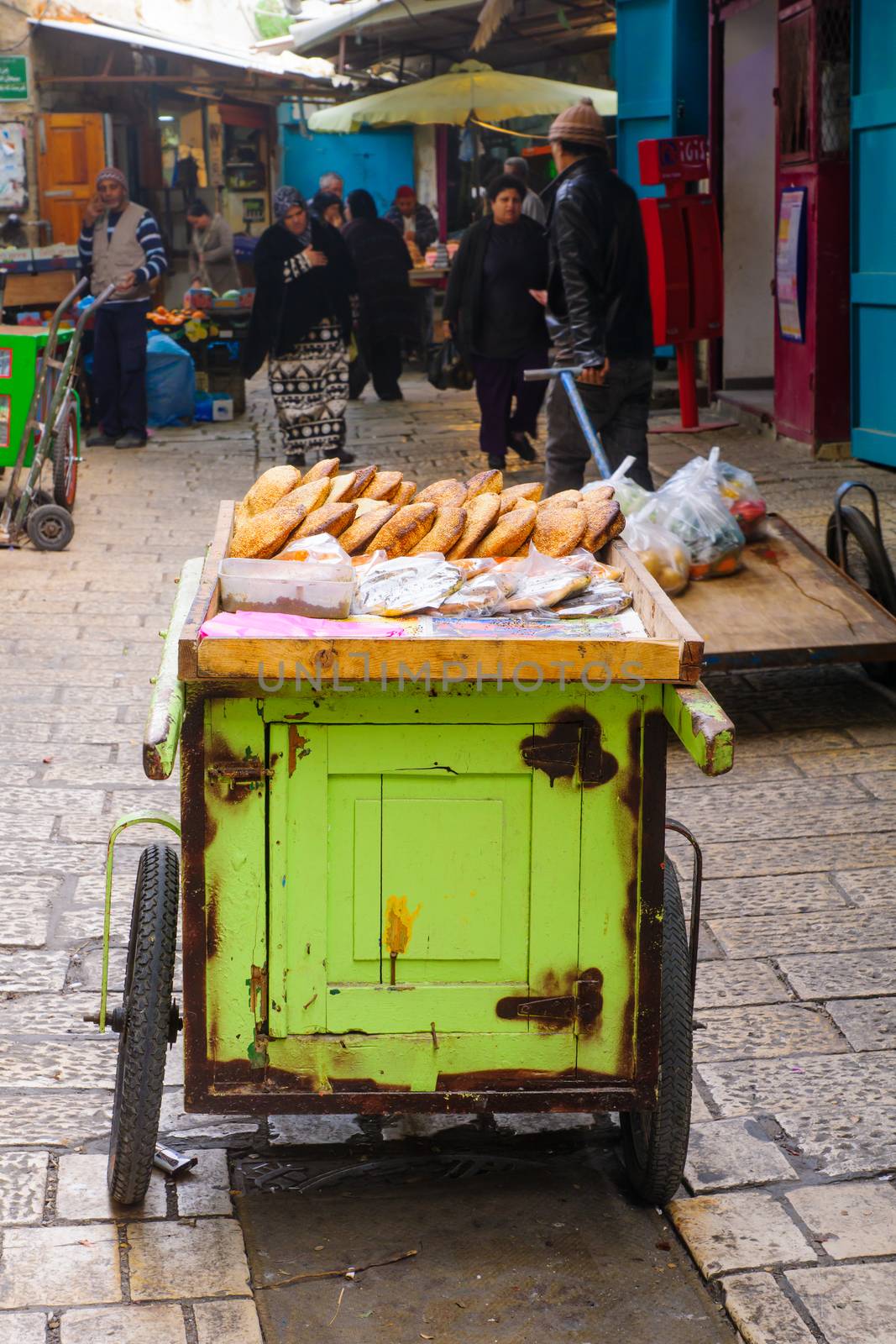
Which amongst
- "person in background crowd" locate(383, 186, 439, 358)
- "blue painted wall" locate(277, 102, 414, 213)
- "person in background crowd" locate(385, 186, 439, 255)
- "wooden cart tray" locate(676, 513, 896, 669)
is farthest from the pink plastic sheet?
"blue painted wall" locate(277, 102, 414, 213)

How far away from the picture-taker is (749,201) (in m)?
12.3

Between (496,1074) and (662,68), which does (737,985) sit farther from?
(662,68)

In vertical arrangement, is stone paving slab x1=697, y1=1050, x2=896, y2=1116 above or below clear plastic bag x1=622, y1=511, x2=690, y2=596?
below

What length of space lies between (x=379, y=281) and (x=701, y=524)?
28.8ft

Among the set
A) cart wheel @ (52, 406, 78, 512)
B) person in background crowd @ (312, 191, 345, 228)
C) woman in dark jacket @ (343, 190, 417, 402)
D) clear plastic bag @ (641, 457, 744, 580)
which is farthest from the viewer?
person in background crowd @ (312, 191, 345, 228)

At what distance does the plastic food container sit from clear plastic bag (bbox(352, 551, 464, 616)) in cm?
8

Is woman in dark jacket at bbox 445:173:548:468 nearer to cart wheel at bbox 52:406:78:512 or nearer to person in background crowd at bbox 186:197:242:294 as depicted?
cart wheel at bbox 52:406:78:512

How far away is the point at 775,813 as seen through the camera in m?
4.95

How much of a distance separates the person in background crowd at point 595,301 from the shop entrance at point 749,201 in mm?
4170

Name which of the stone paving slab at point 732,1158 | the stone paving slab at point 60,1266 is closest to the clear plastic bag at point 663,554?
the stone paving slab at point 732,1158

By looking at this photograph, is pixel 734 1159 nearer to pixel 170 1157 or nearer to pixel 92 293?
pixel 170 1157

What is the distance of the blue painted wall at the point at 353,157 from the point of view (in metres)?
27.0

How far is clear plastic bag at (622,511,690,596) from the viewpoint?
5.57 metres

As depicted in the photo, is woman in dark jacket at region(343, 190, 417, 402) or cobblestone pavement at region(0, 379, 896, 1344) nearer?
cobblestone pavement at region(0, 379, 896, 1344)
